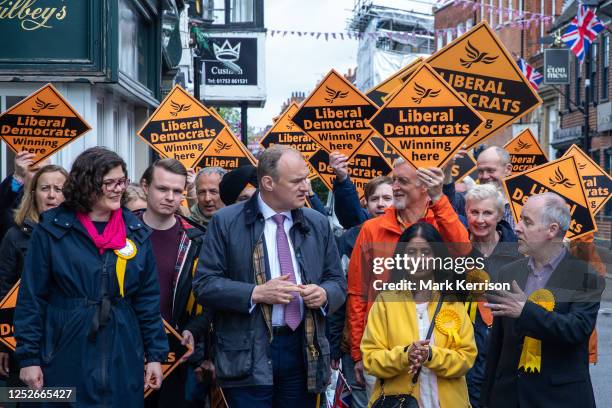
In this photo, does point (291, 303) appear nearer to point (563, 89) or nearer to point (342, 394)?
point (342, 394)

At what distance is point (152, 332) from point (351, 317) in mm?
1504

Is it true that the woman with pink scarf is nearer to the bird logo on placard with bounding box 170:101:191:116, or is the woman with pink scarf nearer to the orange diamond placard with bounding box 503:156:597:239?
the orange diamond placard with bounding box 503:156:597:239

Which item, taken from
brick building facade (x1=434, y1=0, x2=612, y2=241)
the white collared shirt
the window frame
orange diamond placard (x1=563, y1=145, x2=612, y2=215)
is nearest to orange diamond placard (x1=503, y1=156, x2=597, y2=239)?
orange diamond placard (x1=563, y1=145, x2=612, y2=215)

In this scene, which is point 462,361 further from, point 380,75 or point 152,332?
point 380,75

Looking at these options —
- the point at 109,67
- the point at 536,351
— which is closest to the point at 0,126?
the point at 109,67

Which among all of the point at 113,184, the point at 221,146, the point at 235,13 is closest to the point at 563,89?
the point at 235,13

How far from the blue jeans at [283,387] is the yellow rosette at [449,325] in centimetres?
73

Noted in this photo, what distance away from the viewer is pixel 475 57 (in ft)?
25.0

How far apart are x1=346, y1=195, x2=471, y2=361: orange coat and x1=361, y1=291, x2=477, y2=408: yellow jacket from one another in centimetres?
31

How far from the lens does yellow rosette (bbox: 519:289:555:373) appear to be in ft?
17.3

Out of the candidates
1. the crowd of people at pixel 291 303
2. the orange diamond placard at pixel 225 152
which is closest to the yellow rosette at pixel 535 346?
the crowd of people at pixel 291 303

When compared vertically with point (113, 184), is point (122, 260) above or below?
below

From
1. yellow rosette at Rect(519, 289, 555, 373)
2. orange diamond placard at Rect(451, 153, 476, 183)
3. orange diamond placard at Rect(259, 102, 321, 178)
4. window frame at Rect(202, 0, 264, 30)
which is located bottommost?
yellow rosette at Rect(519, 289, 555, 373)

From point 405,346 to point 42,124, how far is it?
4472mm
